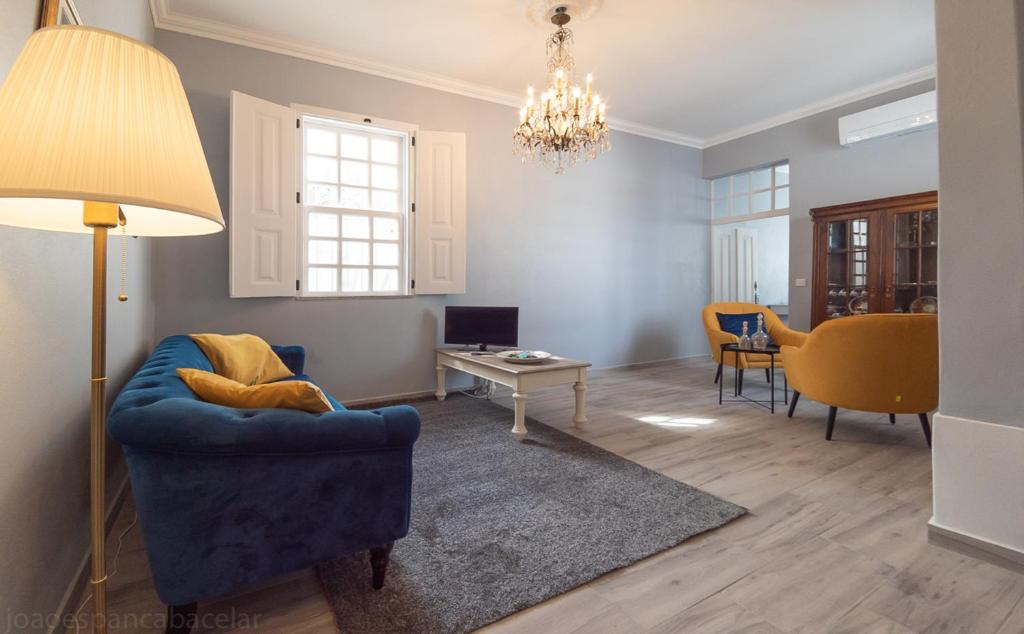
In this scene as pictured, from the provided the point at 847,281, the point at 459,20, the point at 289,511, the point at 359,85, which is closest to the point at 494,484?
the point at 289,511

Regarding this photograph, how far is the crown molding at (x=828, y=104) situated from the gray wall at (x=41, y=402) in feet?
20.2

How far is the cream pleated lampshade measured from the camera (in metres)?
0.73

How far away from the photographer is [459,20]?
11.9 feet

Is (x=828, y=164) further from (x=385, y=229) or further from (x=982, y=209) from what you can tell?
(x=385, y=229)

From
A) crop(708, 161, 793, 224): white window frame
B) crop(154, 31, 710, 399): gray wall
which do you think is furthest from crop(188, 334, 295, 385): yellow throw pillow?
crop(708, 161, 793, 224): white window frame

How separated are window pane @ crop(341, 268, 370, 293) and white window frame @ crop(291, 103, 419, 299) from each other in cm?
3

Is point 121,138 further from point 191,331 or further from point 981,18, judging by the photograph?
point 191,331

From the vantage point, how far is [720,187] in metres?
6.75

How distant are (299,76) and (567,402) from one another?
368 centimetres

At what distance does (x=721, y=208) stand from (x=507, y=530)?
6105 mm

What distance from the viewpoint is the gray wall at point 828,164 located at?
15.1 ft

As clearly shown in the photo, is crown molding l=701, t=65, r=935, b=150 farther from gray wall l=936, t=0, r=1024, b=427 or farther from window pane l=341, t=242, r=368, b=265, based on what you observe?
window pane l=341, t=242, r=368, b=265

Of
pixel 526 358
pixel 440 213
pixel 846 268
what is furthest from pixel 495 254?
pixel 846 268

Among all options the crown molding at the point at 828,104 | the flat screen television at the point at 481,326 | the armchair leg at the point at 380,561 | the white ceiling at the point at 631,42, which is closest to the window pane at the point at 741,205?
the crown molding at the point at 828,104
